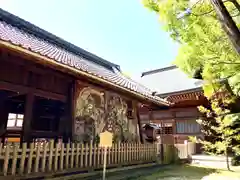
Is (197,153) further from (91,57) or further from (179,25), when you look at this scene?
(179,25)

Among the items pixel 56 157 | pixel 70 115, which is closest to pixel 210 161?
pixel 70 115

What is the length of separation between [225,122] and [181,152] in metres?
3.85

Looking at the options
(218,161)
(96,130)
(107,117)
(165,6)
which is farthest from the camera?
(218,161)

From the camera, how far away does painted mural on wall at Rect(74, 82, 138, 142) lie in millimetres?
6466

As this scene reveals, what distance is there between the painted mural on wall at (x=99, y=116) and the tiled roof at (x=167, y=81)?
21.3 ft

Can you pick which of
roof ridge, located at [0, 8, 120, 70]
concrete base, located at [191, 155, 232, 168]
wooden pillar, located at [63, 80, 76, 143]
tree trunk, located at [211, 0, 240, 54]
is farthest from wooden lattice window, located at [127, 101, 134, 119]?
tree trunk, located at [211, 0, 240, 54]

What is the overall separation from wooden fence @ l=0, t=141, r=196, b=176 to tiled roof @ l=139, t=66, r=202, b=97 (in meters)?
7.39

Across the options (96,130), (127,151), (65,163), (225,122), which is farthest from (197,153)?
(65,163)

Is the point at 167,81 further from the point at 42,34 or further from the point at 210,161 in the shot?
the point at 42,34

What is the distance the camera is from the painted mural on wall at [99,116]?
6.47m

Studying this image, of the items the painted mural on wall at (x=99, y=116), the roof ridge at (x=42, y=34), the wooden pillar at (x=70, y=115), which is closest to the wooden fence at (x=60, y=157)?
the wooden pillar at (x=70, y=115)

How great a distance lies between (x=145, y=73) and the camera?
2305cm

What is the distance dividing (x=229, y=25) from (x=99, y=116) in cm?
487

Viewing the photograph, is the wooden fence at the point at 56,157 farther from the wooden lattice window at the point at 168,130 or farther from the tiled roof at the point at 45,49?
the wooden lattice window at the point at 168,130
